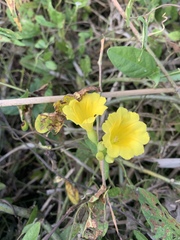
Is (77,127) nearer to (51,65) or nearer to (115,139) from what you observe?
(51,65)

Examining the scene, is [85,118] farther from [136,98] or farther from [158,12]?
[158,12]

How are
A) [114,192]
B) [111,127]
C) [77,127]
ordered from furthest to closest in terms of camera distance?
Result: [77,127] → [114,192] → [111,127]

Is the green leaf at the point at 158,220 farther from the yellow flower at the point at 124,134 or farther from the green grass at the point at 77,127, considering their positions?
the yellow flower at the point at 124,134

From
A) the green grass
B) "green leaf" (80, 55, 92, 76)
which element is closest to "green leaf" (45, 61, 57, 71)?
the green grass

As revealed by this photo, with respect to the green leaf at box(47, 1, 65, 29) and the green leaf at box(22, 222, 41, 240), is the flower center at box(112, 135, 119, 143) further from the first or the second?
the green leaf at box(47, 1, 65, 29)

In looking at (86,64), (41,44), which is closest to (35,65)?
(41,44)

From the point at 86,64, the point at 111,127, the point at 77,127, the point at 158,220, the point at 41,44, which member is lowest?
the point at 158,220
